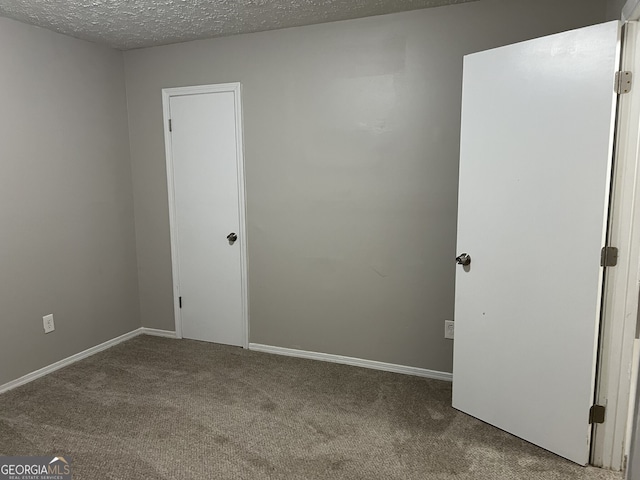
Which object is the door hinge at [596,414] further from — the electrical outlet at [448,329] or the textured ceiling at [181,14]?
the textured ceiling at [181,14]

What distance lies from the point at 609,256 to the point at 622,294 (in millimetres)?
186

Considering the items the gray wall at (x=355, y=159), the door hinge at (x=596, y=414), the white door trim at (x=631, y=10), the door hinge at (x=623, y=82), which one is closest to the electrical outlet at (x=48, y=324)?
the gray wall at (x=355, y=159)

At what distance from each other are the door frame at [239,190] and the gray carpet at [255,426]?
0.54 metres

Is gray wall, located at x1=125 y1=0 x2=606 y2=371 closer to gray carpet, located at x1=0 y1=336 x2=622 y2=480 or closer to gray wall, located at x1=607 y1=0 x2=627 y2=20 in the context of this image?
gray wall, located at x1=607 y1=0 x2=627 y2=20

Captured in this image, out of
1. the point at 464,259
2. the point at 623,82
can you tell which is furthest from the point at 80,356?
the point at 623,82

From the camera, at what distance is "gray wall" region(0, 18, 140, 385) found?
3070 millimetres

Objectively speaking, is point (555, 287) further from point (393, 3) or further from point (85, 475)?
point (85, 475)

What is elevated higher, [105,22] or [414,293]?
[105,22]

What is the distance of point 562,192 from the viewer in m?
2.19

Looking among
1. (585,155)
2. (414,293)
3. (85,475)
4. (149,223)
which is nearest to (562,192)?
(585,155)

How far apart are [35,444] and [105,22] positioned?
104 inches

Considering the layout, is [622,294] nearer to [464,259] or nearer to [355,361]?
[464,259]

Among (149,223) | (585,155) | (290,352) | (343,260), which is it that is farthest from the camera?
(149,223)

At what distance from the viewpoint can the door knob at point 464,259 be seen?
2.61m
